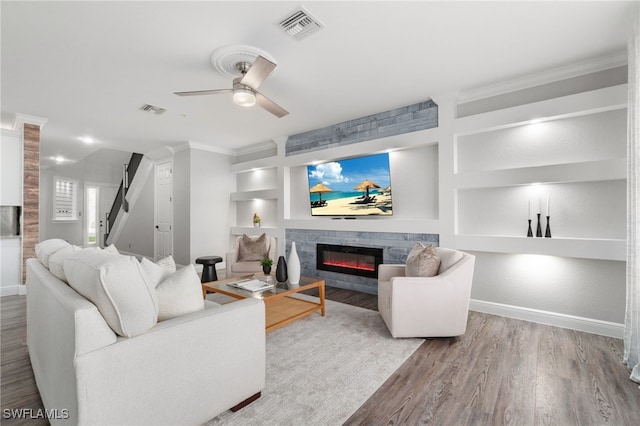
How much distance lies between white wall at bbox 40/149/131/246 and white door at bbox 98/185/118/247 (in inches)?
15.8

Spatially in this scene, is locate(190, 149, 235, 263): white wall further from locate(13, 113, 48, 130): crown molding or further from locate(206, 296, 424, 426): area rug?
locate(206, 296, 424, 426): area rug

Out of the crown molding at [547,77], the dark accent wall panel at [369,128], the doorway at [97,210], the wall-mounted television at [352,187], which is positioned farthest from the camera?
the doorway at [97,210]

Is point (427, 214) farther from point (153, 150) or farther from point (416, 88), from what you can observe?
point (153, 150)

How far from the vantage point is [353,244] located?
176 inches

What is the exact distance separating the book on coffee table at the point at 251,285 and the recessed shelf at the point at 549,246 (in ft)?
7.51

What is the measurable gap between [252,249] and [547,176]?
3915mm

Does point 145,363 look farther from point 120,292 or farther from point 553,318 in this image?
point 553,318

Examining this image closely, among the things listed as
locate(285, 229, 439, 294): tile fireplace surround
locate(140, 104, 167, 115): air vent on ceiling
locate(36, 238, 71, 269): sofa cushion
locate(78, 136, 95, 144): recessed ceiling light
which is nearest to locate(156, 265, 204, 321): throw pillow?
locate(36, 238, 71, 269): sofa cushion

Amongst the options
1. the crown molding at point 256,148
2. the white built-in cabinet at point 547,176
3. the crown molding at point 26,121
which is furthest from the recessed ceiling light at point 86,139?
the white built-in cabinet at point 547,176

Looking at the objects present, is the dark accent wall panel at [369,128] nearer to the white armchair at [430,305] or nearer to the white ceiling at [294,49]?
the white ceiling at [294,49]

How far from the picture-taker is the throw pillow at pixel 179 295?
4.95 feet

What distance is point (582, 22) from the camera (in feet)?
7.43

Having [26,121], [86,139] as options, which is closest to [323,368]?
[26,121]

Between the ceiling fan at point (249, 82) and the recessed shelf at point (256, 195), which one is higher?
the ceiling fan at point (249, 82)
